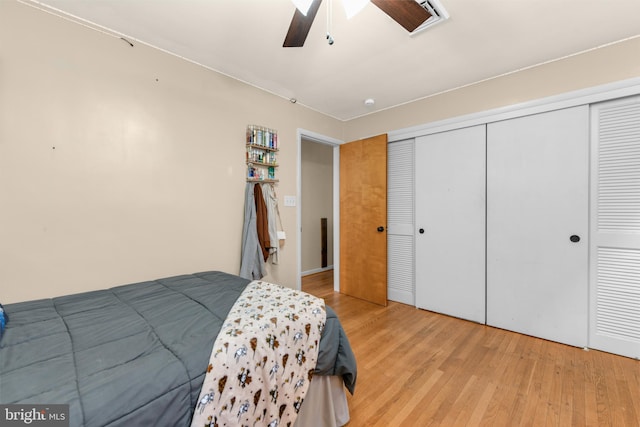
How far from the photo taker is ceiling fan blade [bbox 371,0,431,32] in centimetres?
136

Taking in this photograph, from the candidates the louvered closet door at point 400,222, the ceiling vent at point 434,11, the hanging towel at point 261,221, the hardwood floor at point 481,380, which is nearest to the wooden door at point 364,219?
the louvered closet door at point 400,222

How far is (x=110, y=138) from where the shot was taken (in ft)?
6.46

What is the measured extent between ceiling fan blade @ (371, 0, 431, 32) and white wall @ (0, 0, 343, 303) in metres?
1.76

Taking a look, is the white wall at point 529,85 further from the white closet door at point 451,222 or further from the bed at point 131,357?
the bed at point 131,357

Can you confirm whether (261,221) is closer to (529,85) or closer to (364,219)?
(364,219)

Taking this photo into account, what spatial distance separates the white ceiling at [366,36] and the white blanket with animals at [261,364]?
189cm

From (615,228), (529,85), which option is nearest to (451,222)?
(615,228)

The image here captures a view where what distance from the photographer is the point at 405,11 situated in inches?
56.2

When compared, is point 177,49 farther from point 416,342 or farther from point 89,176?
point 416,342

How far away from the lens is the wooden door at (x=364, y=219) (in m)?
3.33

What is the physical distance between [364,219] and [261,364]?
2.64 meters

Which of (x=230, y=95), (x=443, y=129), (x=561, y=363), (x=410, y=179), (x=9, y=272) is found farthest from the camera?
(x=410, y=179)

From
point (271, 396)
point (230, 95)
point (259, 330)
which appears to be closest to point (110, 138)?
point (230, 95)

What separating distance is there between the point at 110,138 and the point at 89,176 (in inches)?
12.7
